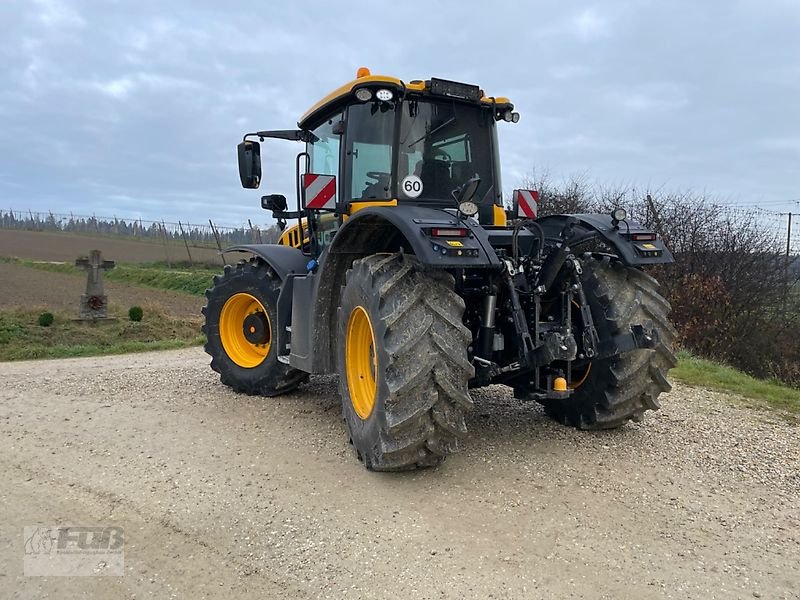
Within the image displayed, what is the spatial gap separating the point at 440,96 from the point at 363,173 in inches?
35.3

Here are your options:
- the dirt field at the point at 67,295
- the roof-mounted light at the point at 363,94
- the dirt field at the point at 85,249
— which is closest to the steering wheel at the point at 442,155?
the roof-mounted light at the point at 363,94

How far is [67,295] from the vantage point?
60.9 feet

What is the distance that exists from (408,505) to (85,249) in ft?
129

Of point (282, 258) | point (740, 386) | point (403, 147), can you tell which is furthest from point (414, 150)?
point (740, 386)

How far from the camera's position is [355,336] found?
4883 mm

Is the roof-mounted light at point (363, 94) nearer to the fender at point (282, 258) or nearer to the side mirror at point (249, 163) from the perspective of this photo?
the side mirror at point (249, 163)

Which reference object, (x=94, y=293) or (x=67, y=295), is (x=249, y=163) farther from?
(x=67, y=295)

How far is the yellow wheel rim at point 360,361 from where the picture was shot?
4711mm

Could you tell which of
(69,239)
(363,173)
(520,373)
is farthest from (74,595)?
(69,239)

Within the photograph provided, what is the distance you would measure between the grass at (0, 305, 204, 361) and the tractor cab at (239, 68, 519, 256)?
6.66 meters

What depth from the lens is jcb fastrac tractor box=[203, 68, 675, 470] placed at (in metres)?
3.98

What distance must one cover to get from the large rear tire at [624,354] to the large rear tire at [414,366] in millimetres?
1148

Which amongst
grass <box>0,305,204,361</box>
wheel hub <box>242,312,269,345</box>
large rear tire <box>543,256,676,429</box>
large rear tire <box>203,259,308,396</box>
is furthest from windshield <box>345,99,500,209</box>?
grass <box>0,305,204,361</box>

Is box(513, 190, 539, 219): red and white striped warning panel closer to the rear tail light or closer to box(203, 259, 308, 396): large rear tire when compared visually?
the rear tail light
